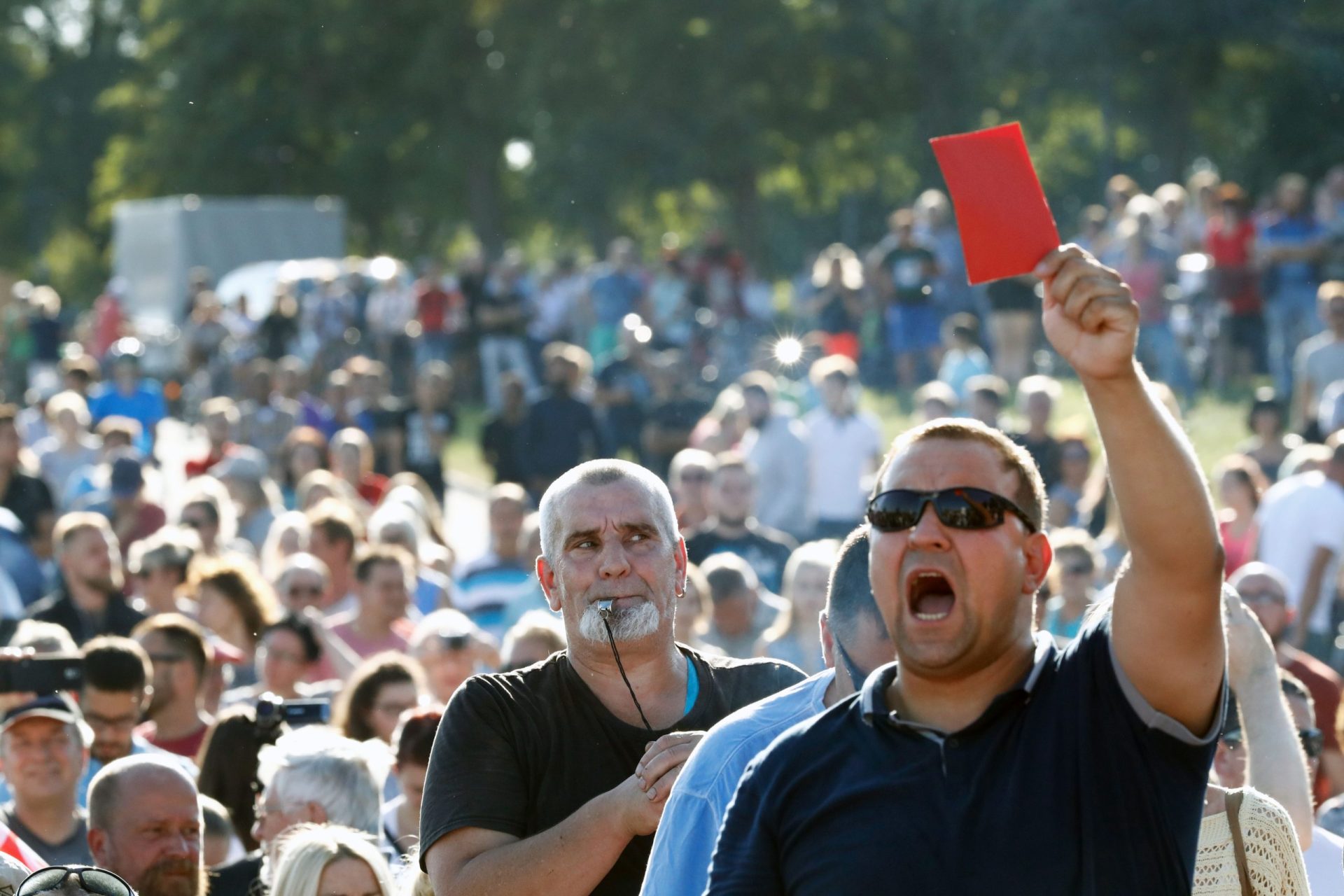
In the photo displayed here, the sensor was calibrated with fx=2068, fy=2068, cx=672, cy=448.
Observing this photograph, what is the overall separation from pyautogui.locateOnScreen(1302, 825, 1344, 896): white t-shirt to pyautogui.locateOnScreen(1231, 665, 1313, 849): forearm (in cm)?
4

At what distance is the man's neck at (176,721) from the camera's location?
8.12 m

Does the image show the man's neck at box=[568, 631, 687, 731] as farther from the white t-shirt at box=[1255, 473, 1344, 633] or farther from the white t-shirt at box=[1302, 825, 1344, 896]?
the white t-shirt at box=[1255, 473, 1344, 633]

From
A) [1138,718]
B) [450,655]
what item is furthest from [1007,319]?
[1138,718]

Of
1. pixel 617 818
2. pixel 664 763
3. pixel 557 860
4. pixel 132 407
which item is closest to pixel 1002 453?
pixel 664 763

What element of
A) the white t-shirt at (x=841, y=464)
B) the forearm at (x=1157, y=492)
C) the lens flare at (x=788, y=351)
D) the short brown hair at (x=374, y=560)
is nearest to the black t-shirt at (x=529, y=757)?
the forearm at (x=1157, y=492)

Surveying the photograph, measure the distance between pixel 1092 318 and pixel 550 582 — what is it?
1755 millimetres

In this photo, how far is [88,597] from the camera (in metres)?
10.1

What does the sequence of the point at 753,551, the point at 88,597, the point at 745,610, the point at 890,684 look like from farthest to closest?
the point at 753,551, the point at 88,597, the point at 745,610, the point at 890,684

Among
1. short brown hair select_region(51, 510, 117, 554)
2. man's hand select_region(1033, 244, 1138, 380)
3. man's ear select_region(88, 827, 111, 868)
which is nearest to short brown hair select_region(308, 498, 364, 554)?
short brown hair select_region(51, 510, 117, 554)

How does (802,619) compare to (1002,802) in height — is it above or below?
above

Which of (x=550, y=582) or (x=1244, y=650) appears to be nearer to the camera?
(x=550, y=582)

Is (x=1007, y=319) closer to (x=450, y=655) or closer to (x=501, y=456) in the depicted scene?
(x=501, y=456)

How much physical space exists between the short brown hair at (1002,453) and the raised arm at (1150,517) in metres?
0.21

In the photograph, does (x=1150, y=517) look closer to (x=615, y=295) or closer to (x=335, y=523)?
(x=335, y=523)
